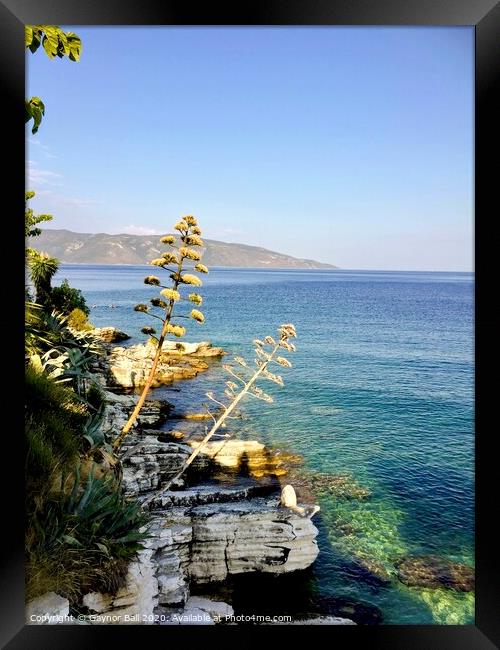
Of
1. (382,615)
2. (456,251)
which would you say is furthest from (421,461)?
(456,251)

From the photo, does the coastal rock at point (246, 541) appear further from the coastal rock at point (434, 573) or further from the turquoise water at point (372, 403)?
the coastal rock at point (434, 573)

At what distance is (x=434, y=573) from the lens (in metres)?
3.51

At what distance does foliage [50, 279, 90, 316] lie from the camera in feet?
14.1

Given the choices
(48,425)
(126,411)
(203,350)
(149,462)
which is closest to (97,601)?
(48,425)

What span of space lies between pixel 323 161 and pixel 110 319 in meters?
2.61

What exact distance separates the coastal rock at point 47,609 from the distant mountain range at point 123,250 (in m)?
2.40

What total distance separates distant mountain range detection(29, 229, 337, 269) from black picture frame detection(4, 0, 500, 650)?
1.77m

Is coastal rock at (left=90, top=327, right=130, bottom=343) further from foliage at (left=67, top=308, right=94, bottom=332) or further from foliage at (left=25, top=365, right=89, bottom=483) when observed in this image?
foliage at (left=25, top=365, right=89, bottom=483)

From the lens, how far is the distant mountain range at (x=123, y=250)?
4.00 m

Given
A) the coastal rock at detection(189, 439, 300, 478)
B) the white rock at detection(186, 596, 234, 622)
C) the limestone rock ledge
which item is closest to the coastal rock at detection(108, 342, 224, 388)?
the coastal rock at detection(189, 439, 300, 478)

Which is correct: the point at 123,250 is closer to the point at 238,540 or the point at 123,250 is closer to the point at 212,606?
the point at 238,540

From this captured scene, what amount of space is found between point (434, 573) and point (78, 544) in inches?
104

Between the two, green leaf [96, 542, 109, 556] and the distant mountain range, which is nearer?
green leaf [96, 542, 109, 556]
